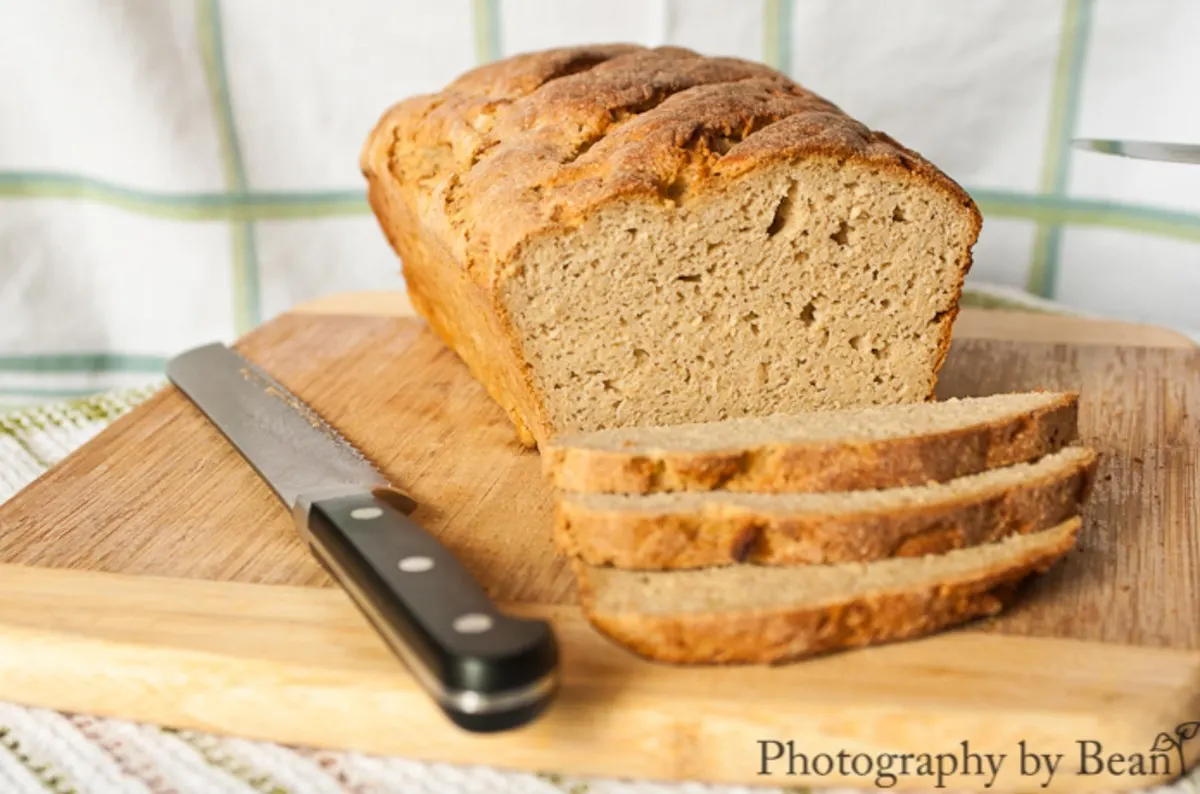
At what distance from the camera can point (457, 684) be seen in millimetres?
1835

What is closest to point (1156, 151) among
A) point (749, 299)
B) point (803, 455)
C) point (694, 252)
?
point (749, 299)

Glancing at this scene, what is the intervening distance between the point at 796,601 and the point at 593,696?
14.8 inches

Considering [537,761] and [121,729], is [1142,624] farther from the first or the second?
[121,729]

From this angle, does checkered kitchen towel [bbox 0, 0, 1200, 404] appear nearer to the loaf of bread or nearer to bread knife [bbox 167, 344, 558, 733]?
the loaf of bread

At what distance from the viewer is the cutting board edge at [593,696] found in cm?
201

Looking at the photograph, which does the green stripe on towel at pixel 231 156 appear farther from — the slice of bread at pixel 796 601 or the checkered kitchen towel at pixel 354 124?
the slice of bread at pixel 796 601

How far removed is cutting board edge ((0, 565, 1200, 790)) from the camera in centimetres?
201

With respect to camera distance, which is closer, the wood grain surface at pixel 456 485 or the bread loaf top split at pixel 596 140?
the wood grain surface at pixel 456 485

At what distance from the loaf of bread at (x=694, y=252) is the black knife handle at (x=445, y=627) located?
0.69 m

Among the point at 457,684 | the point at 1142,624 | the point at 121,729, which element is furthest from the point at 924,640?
the point at 121,729

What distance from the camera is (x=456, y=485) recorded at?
9.46ft

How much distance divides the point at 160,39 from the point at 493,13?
3.92 ft

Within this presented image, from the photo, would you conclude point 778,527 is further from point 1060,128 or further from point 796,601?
point 1060,128

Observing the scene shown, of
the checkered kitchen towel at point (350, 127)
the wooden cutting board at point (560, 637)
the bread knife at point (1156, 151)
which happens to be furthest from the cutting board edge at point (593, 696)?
the checkered kitchen towel at point (350, 127)
